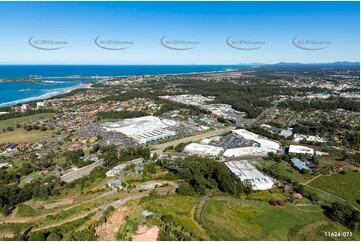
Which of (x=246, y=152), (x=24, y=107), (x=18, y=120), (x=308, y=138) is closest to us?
(x=246, y=152)

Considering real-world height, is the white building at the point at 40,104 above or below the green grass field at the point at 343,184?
above

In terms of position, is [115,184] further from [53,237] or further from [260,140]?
[260,140]

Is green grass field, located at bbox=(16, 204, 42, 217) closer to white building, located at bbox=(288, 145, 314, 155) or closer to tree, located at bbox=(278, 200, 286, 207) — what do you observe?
tree, located at bbox=(278, 200, 286, 207)

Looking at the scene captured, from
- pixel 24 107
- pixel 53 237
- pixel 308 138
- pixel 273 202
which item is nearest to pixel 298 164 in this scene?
pixel 273 202

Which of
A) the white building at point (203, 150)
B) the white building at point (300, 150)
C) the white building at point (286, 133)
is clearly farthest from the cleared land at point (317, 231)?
the white building at point (286, 133)

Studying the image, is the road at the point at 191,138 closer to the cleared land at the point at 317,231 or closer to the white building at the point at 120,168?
the white building at the point at 120,168

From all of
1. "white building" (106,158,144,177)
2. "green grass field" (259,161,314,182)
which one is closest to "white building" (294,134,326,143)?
"green grass field" (259,161,314,182)

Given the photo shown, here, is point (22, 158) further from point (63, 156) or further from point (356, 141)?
point (356, 141)
